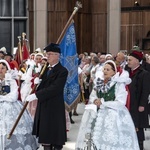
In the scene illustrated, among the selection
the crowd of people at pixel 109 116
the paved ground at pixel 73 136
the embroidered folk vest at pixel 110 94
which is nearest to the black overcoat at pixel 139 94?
the crowd of people at pixel 109 116

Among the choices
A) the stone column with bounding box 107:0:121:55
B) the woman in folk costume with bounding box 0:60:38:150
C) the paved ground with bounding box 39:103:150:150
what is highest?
the stone column with bounding box 107:0:121:55

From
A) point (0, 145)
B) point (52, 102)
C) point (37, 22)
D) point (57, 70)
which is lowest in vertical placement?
point (0, 145)

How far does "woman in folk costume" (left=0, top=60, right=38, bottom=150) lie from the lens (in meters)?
7.75

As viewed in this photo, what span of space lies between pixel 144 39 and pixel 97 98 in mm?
14531

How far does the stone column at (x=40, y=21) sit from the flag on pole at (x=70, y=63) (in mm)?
13704

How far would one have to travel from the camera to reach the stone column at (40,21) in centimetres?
2342

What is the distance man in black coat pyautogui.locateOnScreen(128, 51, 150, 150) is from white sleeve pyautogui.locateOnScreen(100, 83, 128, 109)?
3.02 ft

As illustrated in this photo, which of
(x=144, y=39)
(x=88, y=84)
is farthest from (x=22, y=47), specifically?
(x=144, y=39)

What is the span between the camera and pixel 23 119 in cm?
791

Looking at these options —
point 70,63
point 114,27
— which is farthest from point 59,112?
point 114,27

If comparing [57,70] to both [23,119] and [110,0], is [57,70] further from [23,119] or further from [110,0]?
[110,0]

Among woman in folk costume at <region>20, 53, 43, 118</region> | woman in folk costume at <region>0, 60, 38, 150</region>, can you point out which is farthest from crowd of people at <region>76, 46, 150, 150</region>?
woman in folk costume at <region>20, 53, 43, 118</region>

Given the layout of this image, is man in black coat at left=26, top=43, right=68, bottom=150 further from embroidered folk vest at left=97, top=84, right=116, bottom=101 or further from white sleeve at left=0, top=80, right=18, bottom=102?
embroidered folk vest at left=97, top=84, right=116, bottom=101

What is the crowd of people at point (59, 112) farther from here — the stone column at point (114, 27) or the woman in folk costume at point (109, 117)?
the stone column at point (114, 27)
